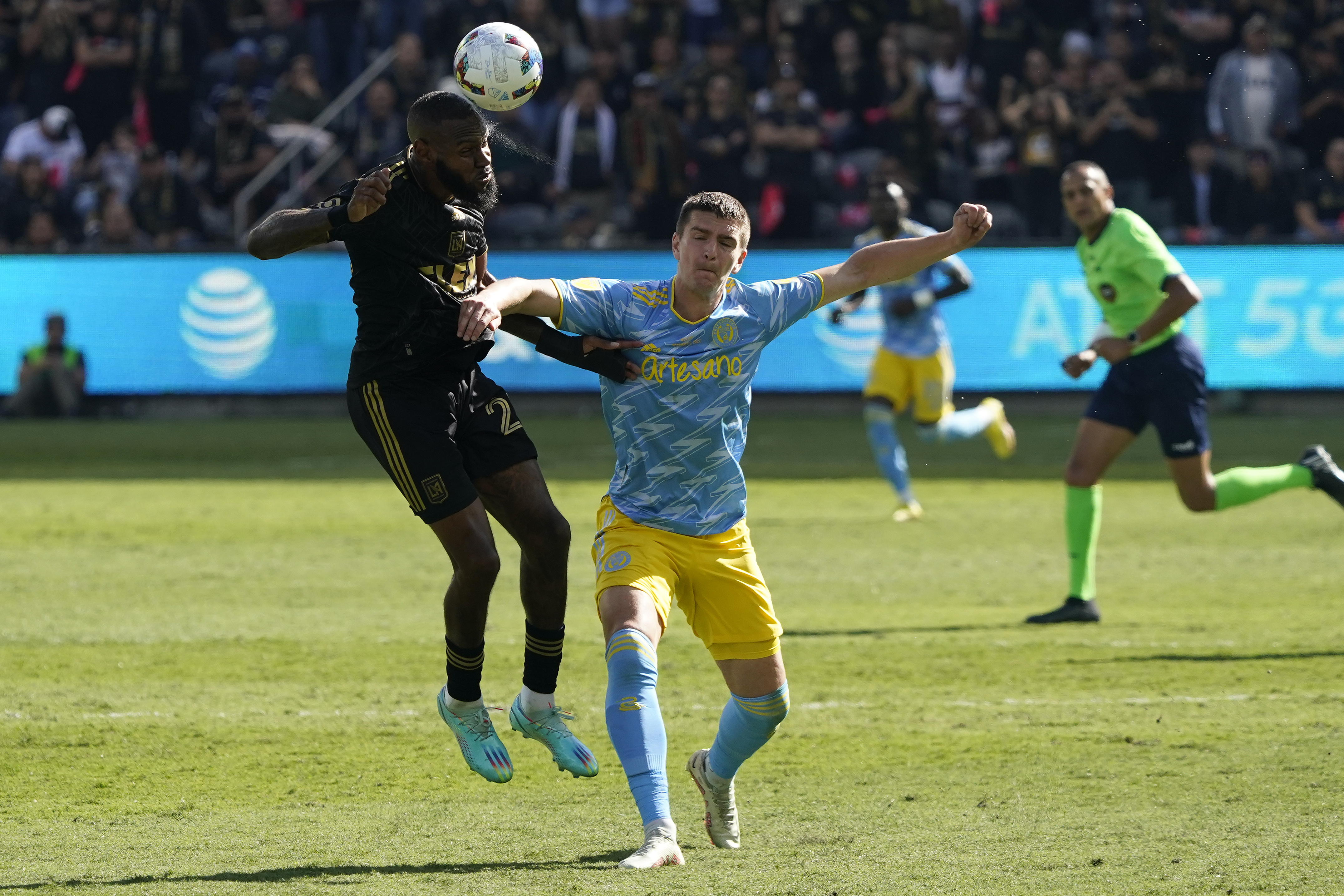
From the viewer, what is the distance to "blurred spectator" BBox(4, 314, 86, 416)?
19.5 meters

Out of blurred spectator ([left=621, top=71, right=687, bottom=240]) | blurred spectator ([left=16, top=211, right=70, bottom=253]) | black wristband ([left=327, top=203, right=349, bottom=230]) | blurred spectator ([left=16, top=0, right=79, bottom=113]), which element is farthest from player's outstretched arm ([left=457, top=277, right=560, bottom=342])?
blurred spectator ([left=16, top=0, right=79, bottom=113])

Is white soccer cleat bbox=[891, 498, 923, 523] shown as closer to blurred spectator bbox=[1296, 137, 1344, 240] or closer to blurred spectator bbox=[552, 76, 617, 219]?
blurred spectator bbox=[1296, 137, 1344, 240]

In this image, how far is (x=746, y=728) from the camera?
525 centimetres

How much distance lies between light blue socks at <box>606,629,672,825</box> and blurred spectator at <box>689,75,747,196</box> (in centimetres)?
1622

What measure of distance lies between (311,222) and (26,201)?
17888mm

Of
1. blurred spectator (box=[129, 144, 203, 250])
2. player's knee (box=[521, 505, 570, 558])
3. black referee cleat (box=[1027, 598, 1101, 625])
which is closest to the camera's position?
player's knee (box=[521, 505, 570, 558])

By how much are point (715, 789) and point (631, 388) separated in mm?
1274

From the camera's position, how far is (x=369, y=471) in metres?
15.7

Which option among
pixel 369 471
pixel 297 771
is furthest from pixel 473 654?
pixel 369 471

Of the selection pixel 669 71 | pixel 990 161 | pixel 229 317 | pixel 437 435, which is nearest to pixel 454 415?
pixel 437 435

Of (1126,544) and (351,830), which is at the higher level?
(351,830)

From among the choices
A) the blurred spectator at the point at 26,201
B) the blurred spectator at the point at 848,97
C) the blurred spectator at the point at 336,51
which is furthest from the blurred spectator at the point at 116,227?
the blurred spectator at the point at 848,97

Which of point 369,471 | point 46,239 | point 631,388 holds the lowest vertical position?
point 369,471

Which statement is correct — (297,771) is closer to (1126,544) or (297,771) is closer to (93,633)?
(93,633)
